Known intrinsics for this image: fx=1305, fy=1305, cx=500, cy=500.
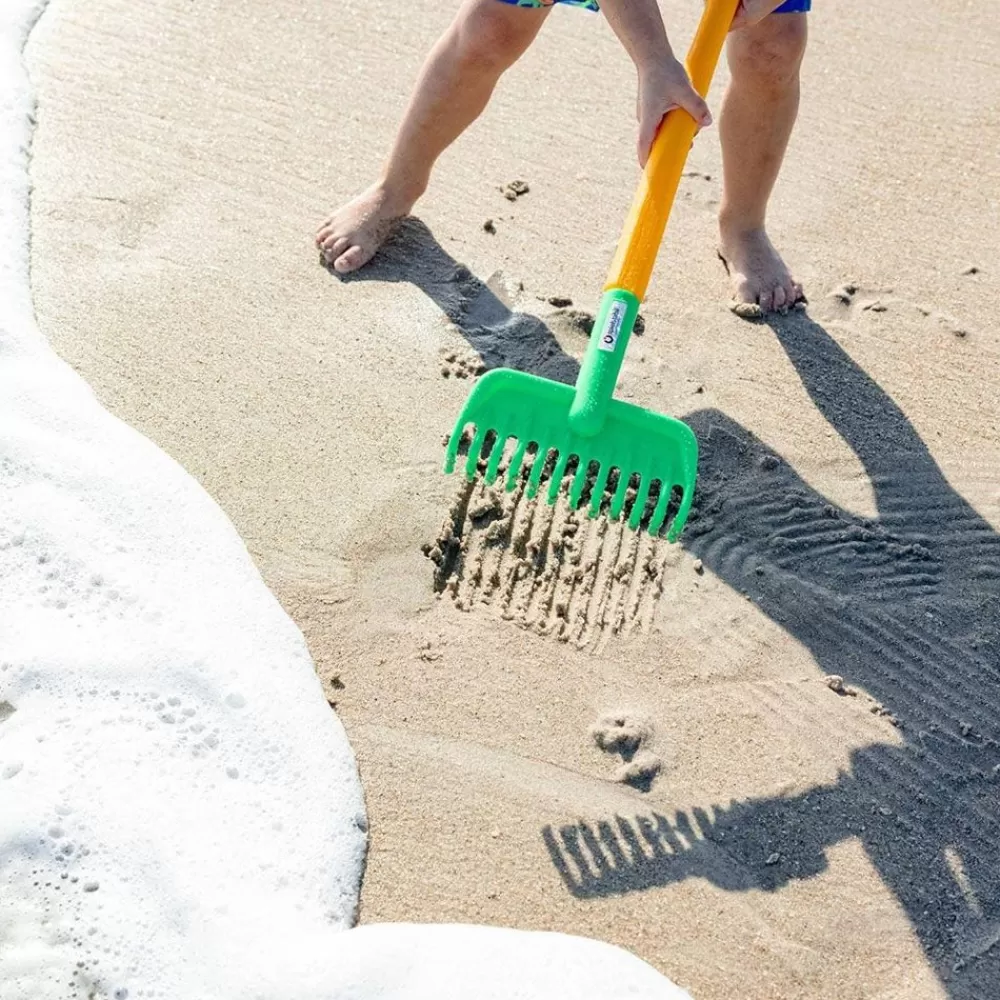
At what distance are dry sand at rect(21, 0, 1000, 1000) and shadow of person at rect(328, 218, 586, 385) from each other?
11 mm

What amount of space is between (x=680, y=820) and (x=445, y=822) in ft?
1.23

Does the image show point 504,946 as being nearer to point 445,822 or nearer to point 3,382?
point 445,822

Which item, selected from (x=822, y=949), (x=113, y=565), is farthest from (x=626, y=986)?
(x=113, y=565)

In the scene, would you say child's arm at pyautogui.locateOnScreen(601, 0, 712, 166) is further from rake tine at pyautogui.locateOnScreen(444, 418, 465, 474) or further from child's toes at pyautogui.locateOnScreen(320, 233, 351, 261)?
child's toes at pyautogui.locateOnScreen(320, 233, 351, 261)

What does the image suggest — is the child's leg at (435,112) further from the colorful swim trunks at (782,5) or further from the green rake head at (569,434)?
the green rake head at (569,434)

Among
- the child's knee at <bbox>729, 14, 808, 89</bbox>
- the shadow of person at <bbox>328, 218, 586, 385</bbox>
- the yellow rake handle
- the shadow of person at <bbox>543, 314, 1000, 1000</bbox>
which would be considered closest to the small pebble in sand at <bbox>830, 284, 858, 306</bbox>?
the shadow of person at <bbox>543, 314, 1000, 1000</bbox>

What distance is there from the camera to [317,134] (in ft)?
11.1

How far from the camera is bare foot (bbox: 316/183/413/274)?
9.88 feet

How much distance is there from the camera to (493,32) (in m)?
2.77

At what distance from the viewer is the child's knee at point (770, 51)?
2.73m

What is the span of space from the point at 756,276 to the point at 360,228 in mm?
931

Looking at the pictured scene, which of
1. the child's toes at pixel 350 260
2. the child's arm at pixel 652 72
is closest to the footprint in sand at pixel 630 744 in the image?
the child's arm at pixel 652 72

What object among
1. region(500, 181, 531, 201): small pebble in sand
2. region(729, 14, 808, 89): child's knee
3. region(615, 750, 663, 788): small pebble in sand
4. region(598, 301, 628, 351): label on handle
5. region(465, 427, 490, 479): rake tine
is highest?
region(729, 14, 808, 89): child's knee

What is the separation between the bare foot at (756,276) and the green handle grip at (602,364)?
0.81m
